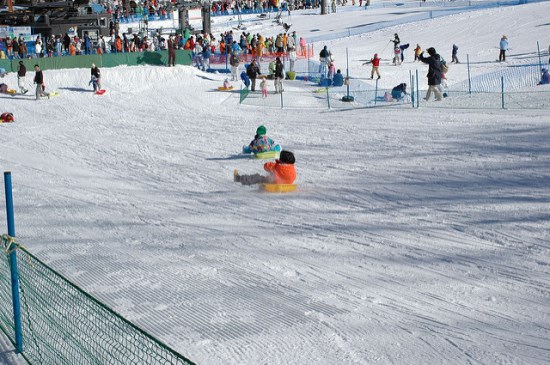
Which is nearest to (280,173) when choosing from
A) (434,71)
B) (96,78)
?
(434,71)

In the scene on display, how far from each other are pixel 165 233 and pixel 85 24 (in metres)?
29.7

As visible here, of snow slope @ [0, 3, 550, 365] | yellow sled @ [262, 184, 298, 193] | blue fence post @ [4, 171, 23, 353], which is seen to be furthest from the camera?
yellow sled @ [262, 184, 298, 193]

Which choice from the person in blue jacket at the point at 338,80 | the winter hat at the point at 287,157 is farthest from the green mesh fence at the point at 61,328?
the person in blue jacket at the point at 338,80

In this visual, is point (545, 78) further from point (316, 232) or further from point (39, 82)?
point (39, 82)

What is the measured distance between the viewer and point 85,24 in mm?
37281

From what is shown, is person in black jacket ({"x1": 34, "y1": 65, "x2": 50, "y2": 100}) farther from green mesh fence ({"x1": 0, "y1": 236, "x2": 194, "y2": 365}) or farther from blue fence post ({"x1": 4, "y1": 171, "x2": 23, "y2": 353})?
blue fence post ({"x1": 4, "y1": 171, "x2": 23, "y2": 353})

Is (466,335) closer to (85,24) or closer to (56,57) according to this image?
(56,57)

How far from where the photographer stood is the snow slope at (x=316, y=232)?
256 inches

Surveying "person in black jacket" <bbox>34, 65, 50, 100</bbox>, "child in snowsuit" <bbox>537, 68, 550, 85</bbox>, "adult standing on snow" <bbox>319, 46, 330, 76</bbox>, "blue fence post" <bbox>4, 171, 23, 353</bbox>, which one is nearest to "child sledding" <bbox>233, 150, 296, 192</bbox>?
"blue fence post" <bbox>4, 171, 23, 353</bbox>

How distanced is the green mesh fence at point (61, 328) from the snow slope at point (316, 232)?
49cm

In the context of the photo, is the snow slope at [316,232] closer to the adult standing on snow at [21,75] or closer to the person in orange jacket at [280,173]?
the person in orange jacket at [280,173]

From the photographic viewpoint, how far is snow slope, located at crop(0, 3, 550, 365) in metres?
6.51

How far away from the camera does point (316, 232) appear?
9.66 metres

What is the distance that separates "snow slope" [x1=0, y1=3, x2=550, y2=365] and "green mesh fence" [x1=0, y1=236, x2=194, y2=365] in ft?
1.62
